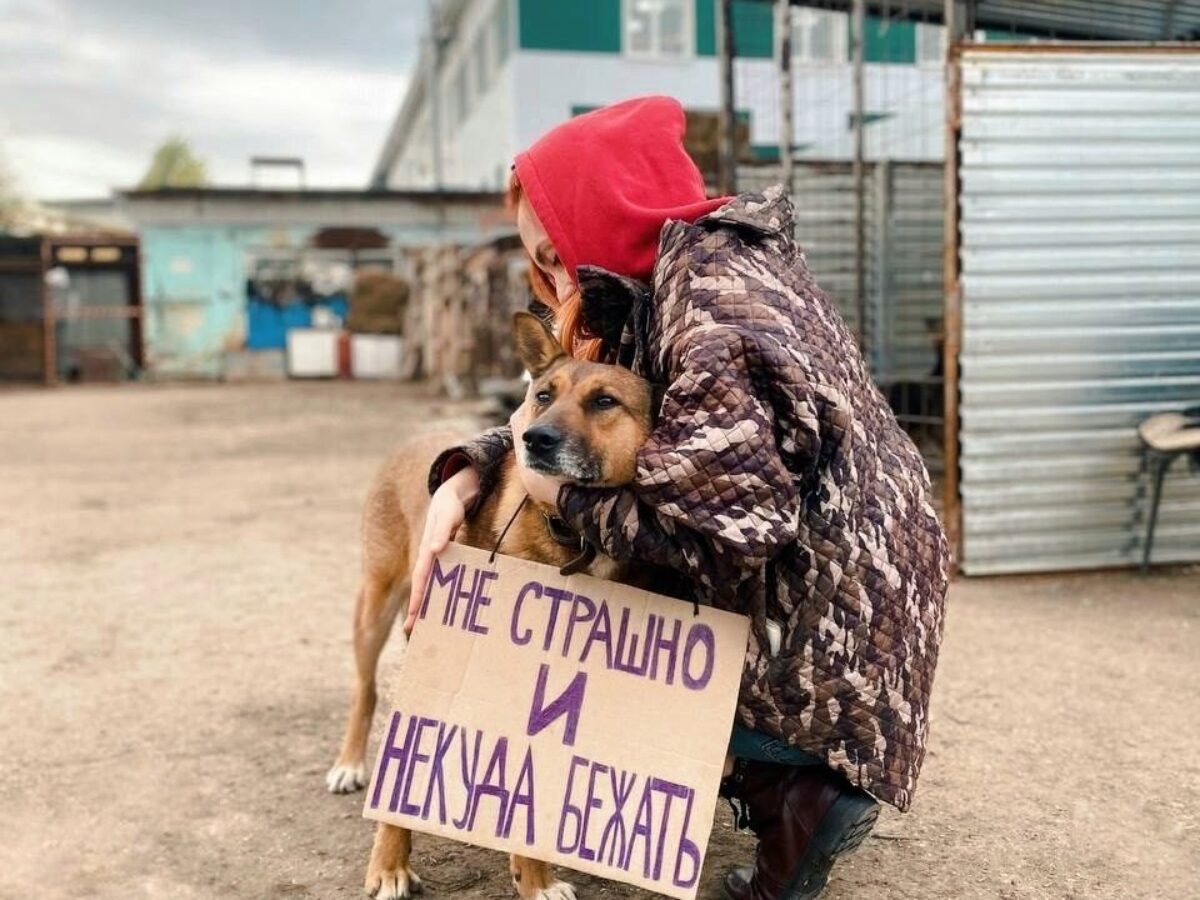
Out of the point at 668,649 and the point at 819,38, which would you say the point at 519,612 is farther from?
the point at 819,38

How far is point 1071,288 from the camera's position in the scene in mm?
5566

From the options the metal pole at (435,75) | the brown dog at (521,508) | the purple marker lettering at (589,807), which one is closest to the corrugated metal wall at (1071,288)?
the brown dog at (521,508)

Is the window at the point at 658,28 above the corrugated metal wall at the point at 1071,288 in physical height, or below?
above

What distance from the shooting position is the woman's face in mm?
2594

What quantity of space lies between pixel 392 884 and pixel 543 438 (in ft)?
3.82

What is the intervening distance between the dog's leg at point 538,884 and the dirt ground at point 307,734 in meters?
0.15

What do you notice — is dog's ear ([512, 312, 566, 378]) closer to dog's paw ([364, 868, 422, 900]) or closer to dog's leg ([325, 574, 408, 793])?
dog's leg ([325, 574, 408, 793])

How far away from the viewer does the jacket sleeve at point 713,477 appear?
6.55 ft

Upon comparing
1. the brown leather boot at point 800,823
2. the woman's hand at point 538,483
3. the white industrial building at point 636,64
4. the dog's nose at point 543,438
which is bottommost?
the brown leather boot at point 800,823

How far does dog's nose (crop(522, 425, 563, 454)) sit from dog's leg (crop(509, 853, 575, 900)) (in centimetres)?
95

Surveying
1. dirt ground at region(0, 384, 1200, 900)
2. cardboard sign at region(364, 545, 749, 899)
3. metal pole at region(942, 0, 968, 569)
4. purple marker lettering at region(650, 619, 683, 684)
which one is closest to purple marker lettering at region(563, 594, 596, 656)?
cardboard sign at region(364, 545, 749, 899)

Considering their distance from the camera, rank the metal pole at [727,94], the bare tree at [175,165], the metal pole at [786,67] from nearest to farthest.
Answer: the metal pole at [786,67] → the metal pole at [727,94] → the bare tree at [175,165]

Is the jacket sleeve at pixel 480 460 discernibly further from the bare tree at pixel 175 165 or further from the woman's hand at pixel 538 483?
the bare tree at pixel 175 165

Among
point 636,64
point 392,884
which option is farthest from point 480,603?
point 636,64
